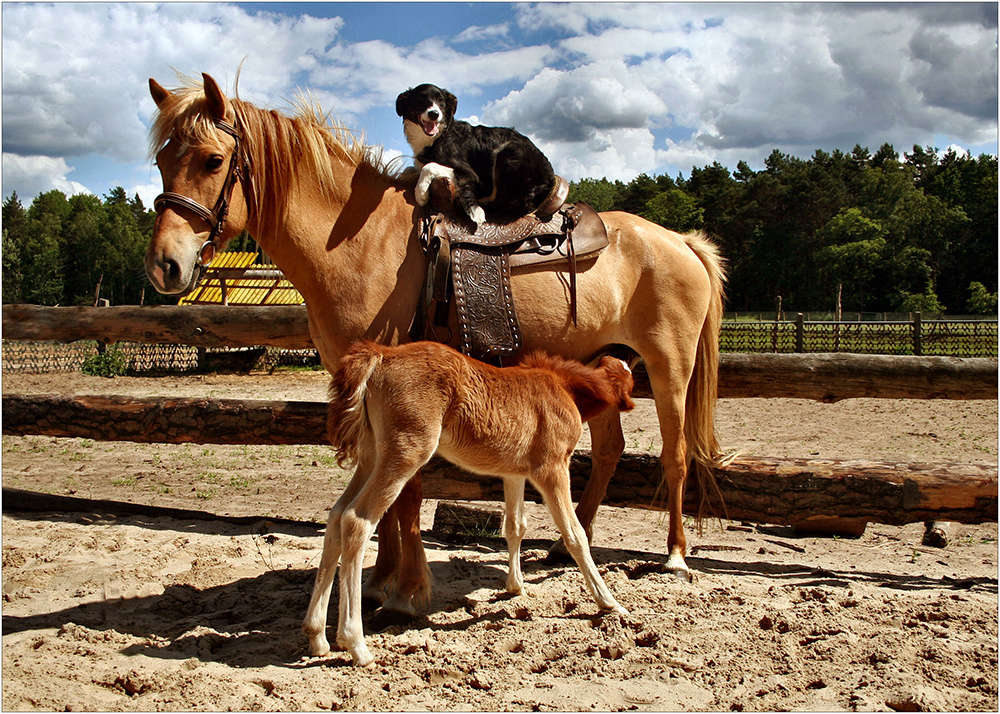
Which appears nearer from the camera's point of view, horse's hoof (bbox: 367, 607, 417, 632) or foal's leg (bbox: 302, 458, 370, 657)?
foal's leg (bbox: 302, 458, 370, 657)

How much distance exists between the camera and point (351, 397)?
2.92 m

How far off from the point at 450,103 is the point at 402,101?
0.32m

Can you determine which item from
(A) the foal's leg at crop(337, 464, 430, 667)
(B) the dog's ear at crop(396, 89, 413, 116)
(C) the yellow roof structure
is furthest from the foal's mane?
(C) the yellow roof structure

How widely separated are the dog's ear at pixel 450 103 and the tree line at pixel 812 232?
43158 mm

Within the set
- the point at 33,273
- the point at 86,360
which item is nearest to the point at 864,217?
the point at 86,360

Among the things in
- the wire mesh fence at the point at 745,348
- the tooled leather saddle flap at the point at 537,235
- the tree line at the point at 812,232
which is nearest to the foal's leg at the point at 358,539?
the tooled leather saddle flap at the point at 537,235

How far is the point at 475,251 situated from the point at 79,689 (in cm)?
267

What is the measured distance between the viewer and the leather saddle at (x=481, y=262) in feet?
11.2

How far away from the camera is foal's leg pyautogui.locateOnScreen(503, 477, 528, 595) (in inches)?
143

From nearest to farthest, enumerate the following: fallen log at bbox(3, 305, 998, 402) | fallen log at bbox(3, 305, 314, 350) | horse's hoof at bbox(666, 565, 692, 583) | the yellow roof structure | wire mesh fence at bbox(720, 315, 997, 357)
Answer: horse's hoof at bbox(666, 565, 692, 583), fallen log at bbox(3, 305, 998, 402), fallen log at bbox(3, 305, 314, 350), wire mesh fence at bbox(720, 315, 997, 357), the yellow roof structure

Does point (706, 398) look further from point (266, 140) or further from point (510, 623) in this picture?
point (266, 140)

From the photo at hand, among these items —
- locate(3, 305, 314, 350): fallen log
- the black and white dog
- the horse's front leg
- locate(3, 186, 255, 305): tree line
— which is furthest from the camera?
locate(3, 186, 255, 305): tree line

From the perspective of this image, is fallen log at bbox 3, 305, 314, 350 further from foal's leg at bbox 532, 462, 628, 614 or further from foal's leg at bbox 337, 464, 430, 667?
foal's leg at bbox 532, 462, 628, 614

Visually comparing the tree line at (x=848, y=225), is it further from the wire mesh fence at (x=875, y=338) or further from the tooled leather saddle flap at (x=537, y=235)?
the tooled leather saddle flap at (x=537, y=235)
